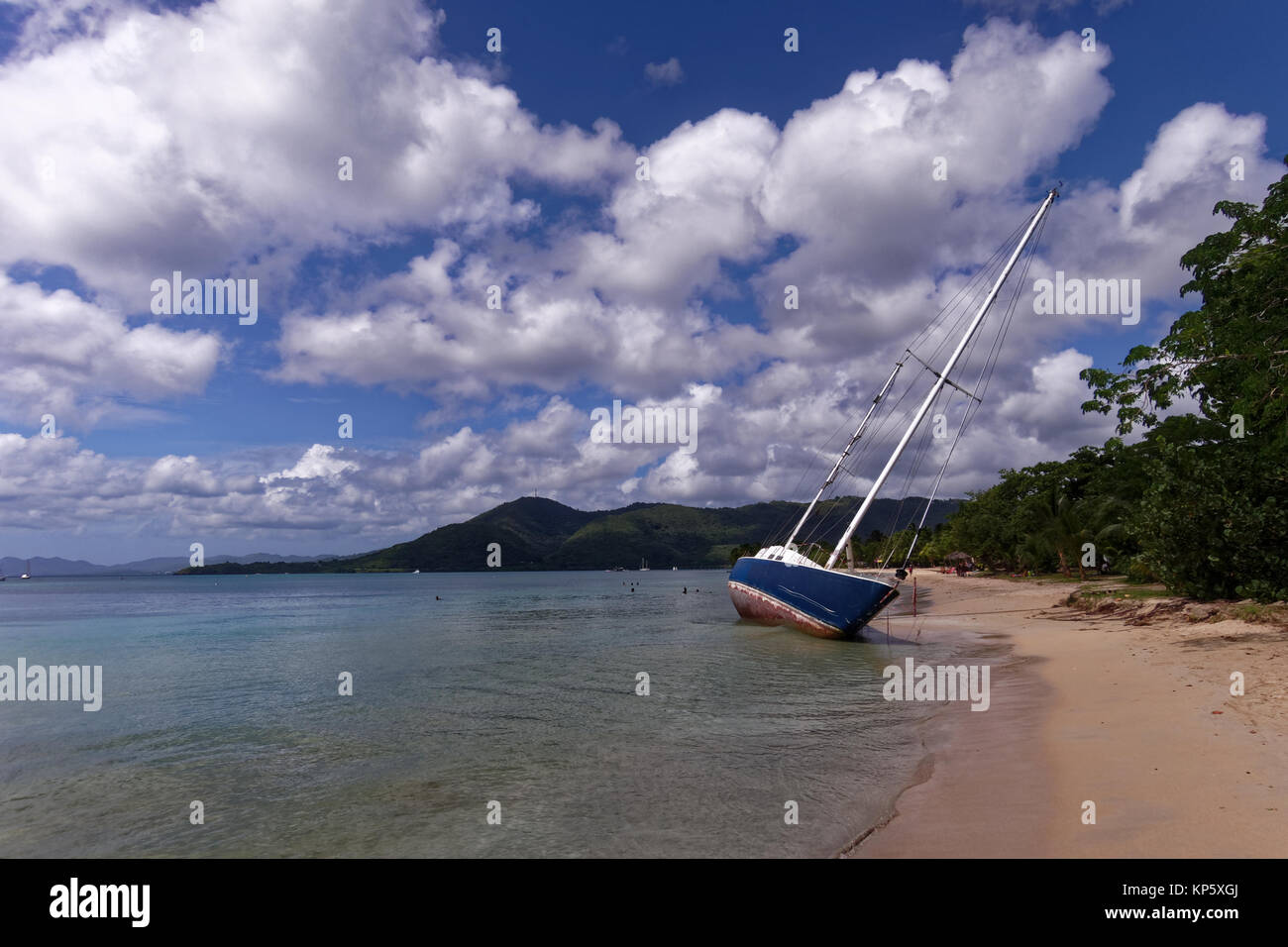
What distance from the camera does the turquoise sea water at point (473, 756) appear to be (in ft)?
27.2

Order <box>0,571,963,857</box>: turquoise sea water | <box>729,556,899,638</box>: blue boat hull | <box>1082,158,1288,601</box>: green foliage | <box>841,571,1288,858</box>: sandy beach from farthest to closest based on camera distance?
<box>729,556,899,638</box>: blue boat hull < <box>1082,158,1288,601</box>: green foliage < <box>0,571,963,857</box>: turquoise sea water < <box>841,571,1288,858</box>: sandy beach

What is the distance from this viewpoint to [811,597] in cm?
2784

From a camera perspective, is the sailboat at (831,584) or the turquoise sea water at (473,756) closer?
the turquoise sea water at (473,756)

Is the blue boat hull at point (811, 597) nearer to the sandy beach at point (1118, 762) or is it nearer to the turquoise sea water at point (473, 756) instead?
the turquoise sea water at point (473, 756)

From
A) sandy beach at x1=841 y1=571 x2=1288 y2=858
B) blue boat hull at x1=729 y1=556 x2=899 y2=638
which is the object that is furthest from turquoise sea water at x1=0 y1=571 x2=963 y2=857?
blue boat hull at x1=729 y1=556 x2=899 y2=638

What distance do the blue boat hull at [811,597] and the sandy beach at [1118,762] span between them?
7594mm

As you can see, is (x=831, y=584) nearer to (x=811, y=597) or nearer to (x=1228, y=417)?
(x=811, y=597)

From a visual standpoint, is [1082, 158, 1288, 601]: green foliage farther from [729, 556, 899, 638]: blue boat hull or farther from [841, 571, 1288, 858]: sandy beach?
[729, 556, 899, 638]: blue boat hull

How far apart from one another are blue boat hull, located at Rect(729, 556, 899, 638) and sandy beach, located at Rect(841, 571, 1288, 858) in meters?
7.59

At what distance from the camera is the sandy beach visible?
6488 mm

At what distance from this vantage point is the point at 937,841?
694cm

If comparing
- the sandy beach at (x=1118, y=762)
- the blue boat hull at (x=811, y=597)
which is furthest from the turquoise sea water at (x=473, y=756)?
the blue boat hull at (x=811, y=597)

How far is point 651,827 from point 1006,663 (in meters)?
15.4
